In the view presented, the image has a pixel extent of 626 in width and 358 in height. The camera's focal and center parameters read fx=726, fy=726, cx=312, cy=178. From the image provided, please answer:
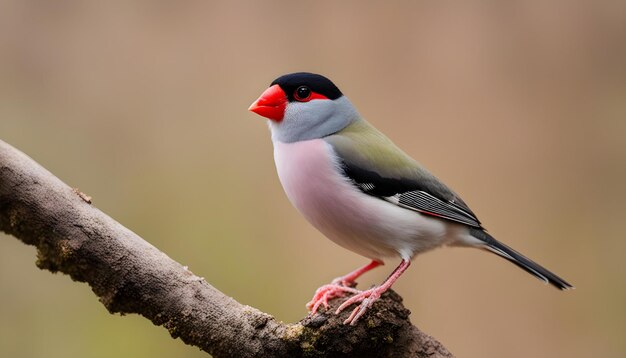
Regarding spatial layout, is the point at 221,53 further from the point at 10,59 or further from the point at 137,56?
the point at 10,59

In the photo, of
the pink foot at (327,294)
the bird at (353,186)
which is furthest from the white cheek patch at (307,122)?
the pink foot at (327,294)

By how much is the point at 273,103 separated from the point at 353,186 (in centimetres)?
33

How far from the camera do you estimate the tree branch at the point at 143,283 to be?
5.15ft

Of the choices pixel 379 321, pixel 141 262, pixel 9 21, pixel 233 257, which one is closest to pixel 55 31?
pixel 9 21

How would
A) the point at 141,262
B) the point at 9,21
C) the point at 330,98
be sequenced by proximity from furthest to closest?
the point at 9,21, the point at 330,98, the point at 141,262

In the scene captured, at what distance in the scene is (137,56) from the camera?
3.66m

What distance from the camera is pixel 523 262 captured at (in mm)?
2135

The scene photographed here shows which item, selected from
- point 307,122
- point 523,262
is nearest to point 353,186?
point 307,122

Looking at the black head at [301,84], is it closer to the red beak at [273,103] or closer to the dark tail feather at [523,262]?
the red beak at [273,103]

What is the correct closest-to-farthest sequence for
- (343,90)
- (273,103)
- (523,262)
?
(273,103) < (523,262) < (343,90)

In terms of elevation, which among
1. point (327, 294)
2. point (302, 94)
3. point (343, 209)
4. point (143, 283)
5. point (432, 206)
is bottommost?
point (143, 283)

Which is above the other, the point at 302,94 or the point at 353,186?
the point at 302,94

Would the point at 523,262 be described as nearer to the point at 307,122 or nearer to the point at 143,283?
the point at 307,122

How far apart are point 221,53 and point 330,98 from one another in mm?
1757
